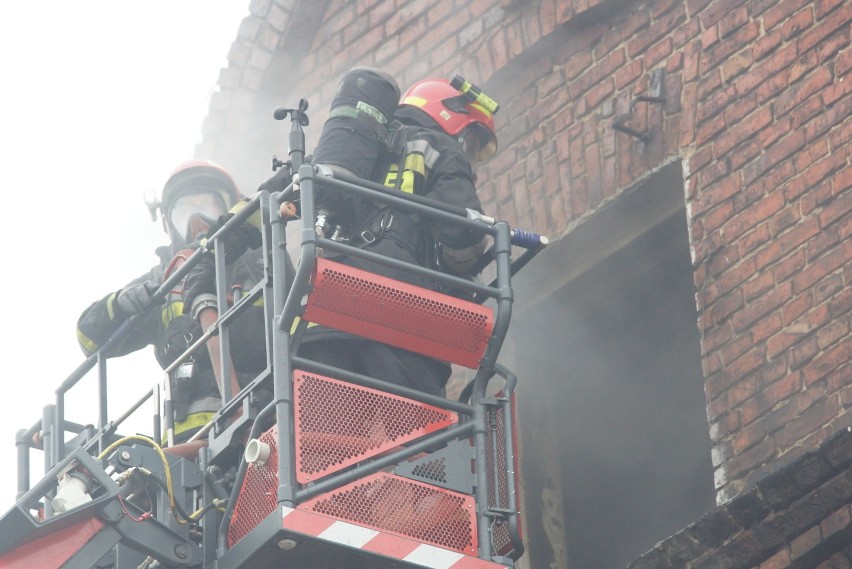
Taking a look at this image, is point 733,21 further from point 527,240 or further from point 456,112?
point 527,240

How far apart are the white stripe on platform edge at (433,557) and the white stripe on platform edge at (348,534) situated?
0.54 ft

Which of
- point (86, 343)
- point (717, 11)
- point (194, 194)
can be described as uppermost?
point (717, 11)

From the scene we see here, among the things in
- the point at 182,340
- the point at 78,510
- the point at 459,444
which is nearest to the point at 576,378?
the point at 182,340

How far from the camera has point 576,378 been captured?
9.36 m

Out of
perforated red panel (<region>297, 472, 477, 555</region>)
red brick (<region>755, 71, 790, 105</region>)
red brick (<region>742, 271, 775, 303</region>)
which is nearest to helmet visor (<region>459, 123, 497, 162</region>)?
red brick (<region>755, 71, 790, 105</region>)

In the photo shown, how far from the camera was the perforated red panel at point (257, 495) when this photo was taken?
→ 20.1 ft

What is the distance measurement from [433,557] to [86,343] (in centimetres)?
243

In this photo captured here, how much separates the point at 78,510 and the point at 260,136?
16.4 ft

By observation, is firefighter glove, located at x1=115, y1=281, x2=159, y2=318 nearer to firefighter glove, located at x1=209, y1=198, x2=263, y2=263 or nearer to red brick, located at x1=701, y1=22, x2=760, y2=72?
firefighter glove, located at x1=209, y1=198, x2=263, y2=263

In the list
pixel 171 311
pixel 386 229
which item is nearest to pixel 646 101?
pixel 386 229

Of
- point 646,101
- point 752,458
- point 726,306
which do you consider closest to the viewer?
point 752,458

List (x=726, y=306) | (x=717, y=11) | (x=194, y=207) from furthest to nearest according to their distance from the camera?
(x=194, y=207)
(x=717, y=11)
(x=726, y=306)

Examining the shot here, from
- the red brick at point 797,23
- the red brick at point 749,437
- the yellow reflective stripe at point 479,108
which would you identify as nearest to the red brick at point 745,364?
the red brick at point 749,437

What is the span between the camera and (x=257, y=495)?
625cm
